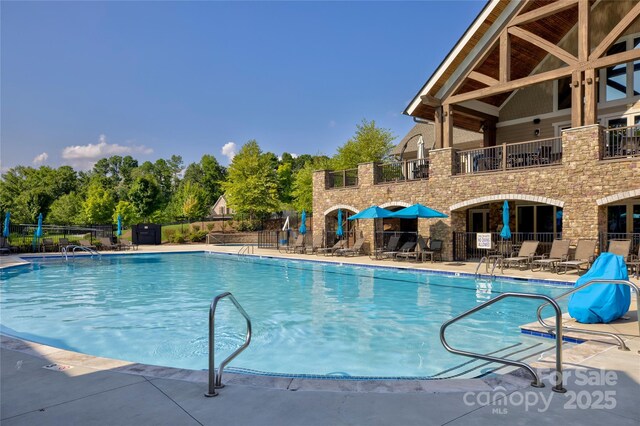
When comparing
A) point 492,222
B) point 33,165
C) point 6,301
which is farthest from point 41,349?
point 33,165

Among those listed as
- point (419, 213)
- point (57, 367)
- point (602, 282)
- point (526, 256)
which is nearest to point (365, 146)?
point (419, 213)

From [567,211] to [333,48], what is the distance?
14129 millimetres

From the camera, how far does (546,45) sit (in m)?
15.7

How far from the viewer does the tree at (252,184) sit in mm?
37750

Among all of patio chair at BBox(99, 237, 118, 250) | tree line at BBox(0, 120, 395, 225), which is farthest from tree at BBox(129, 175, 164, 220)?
patio chair at BBox(99, 237, 118, 250)

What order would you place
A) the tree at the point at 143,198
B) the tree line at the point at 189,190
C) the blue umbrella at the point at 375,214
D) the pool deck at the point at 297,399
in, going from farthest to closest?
1. the tree at the point at 143,198
2. the tree line at the point at 189,190
3. the blue umbrella at the point at 375,214
4. the pool deck at the point at 297,399

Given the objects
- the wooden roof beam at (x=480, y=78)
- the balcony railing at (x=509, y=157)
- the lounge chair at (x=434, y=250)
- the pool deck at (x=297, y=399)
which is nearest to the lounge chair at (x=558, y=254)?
the balcony railing at (x=509, y=157)

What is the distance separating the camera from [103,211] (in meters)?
48.1

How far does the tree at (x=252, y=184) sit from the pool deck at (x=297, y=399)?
33.3 metres

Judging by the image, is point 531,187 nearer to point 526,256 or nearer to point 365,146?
point 526,256

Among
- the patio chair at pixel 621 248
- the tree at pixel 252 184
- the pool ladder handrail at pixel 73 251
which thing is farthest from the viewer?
the tree at pixel 252 184

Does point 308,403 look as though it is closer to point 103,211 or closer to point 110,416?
point 110,416

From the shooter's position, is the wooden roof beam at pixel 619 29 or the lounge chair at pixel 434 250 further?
the lounge chair at pixel 434 250

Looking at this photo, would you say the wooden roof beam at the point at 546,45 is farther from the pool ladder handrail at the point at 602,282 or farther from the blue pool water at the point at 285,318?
the pool ladder handrail at the point at 602,282
